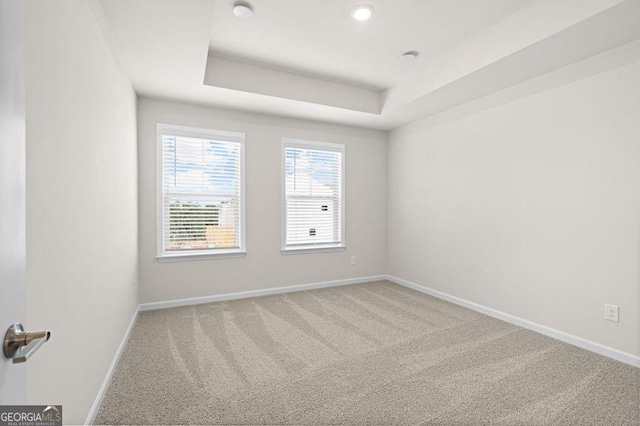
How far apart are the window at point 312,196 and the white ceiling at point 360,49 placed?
2.23ft

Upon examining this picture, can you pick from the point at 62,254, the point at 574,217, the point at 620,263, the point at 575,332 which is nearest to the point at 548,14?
the point at 574,217

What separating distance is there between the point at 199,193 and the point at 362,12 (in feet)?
8.77

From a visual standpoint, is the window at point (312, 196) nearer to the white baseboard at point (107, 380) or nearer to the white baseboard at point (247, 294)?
the white baseboard at point (247, 294)

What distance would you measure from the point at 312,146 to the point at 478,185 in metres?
2.26

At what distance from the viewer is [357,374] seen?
2.22m

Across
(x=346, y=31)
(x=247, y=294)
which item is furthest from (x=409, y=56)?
(x=247, y=294)

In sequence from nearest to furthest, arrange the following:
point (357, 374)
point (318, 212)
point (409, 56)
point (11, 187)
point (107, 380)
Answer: point (11, 187) → point (107, 380) → point (357, 374) → point (409, 56) → point (318, 212)

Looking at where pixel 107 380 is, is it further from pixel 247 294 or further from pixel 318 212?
pixel 318 212

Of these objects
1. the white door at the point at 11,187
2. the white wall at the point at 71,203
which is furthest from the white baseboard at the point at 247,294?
the white door at the point at 11,187

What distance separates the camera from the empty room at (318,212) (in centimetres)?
139

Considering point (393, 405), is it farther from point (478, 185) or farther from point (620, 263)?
point (478, 185)

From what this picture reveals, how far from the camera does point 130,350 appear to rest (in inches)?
101

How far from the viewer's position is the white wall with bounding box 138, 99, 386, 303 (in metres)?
3.58

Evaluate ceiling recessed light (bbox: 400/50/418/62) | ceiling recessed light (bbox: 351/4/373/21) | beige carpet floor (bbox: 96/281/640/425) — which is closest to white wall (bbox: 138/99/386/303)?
beige carpet floor (bbox: 96/281/640/425)
